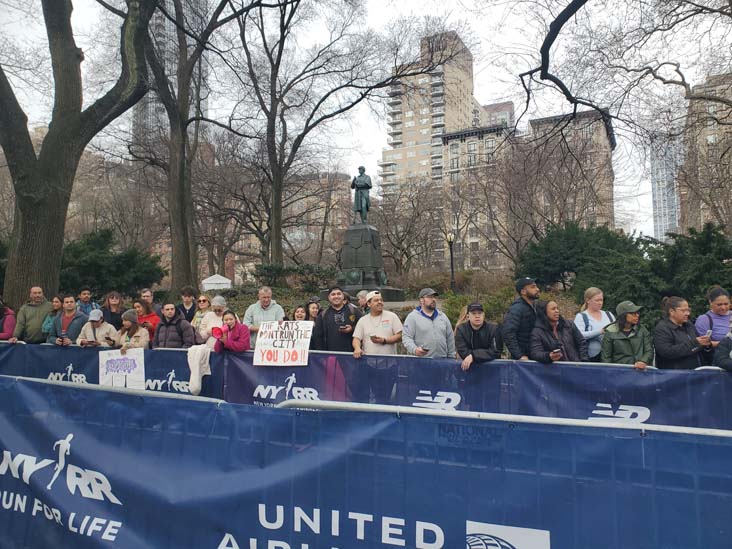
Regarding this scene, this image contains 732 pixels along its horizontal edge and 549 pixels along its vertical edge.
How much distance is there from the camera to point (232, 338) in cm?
660

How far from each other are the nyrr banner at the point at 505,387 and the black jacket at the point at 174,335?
91 centimetres

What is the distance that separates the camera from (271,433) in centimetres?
296

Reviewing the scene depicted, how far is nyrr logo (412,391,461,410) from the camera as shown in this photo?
5.67 meters

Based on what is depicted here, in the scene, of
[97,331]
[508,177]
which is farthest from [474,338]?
[508,177]

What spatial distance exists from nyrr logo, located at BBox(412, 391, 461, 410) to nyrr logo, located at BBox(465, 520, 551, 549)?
3062 mm

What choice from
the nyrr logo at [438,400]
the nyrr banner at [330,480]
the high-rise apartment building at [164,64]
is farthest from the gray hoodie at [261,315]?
the high-rise apartment building at [164,64]

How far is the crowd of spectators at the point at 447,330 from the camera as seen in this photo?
551 centimetres

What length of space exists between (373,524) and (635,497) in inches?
48.3

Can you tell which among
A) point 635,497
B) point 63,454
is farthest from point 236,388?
point 635,497

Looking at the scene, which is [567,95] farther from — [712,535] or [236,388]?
[712,535]

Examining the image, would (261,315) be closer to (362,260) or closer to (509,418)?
(509,418)

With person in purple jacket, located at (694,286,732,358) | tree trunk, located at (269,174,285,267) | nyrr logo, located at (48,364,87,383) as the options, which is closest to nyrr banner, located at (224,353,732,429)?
person in purple jacket, located at (694,286,732,358)

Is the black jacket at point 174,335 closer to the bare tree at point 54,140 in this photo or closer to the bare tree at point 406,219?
the bare tree at point 54,140

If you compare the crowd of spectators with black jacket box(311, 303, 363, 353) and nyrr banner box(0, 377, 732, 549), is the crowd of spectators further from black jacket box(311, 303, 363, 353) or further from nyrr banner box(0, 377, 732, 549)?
nyrr banner box(0, 377, 732, 549)
